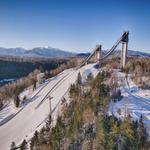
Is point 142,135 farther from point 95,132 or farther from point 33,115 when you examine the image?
point 33,115

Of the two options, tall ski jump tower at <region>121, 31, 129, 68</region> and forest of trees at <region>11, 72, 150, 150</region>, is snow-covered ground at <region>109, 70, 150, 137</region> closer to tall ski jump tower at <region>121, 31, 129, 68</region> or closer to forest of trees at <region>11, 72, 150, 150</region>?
forest of trees at <region>11, 72, 150, 150</region>

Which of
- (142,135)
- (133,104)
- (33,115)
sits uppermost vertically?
(133,104)

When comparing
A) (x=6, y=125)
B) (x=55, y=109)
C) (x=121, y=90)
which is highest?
(x=121, y=90)

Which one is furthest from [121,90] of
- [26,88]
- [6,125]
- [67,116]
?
[26,88]

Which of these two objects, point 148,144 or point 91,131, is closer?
point 148,144

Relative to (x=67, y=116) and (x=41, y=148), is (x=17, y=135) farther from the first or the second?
(x=41, y=148)

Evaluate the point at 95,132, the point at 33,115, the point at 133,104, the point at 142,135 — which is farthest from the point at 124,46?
the point at 142,135
